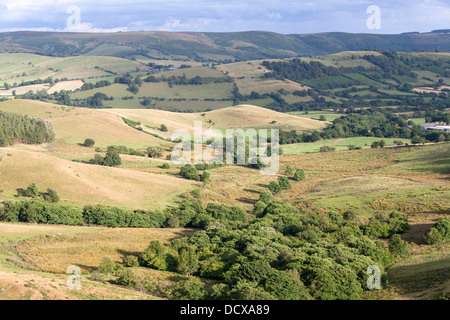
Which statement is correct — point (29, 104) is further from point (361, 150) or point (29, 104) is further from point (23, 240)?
point (23, 240)

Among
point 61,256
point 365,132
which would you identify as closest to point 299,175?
point 61,256

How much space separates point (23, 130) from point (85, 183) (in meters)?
47.6

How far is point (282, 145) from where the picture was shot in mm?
144875

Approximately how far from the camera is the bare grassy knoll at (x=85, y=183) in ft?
227

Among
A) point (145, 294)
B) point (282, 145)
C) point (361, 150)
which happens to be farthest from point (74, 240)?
point (282, 145)

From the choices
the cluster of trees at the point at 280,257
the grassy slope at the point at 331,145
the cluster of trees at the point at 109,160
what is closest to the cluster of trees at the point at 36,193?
the cluster of trees at the point at 280,257

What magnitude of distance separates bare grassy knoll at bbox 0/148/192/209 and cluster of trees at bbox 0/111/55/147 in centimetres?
2789

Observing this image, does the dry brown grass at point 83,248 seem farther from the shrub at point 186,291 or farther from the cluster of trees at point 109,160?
the cluster of trees at point 109,160

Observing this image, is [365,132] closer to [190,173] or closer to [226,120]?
[226,120]

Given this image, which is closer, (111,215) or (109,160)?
(111,215)

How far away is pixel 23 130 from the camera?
111500 millimetres

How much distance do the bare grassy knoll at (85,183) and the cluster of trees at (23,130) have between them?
27893 millimetres

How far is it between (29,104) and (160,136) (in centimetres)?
4537

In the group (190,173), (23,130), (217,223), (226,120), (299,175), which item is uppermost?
Answer: (23,130)
